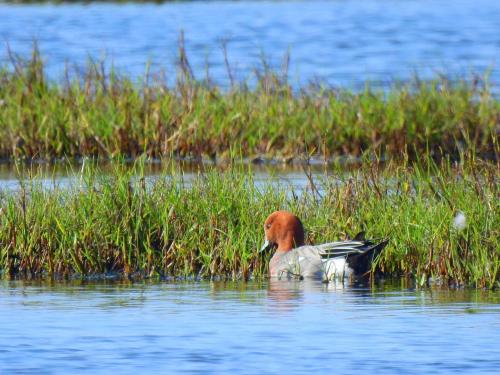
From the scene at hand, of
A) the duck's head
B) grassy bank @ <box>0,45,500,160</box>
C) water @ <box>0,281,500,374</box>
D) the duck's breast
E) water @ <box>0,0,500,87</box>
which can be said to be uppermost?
water @ <box>0,0,500,87</box>

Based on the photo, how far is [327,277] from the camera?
391 inches

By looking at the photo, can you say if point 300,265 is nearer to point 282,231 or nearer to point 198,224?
point 282,231

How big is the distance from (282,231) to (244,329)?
1.93m

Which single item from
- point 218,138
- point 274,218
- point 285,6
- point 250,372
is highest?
point 285,6

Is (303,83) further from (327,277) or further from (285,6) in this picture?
(285,6)

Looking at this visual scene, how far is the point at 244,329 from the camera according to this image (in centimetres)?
818

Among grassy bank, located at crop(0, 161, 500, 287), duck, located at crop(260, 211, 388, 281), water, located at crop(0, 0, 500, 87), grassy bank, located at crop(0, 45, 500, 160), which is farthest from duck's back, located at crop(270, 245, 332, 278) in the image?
water, located at crop(0, 0, 500, 87)

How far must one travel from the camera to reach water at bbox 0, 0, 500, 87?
28453mm

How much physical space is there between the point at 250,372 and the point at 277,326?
100cm

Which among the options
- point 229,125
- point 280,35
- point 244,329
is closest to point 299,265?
point 244,329

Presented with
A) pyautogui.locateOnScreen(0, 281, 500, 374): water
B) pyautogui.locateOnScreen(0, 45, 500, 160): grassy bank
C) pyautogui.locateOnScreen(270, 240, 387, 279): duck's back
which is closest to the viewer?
pyautogui.locateOnScreen(0, 281, 500, 374): water

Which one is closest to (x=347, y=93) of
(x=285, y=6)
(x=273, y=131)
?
(x=273, y=131)

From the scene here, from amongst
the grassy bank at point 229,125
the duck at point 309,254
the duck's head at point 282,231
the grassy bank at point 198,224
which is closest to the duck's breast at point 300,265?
the duck at point 309,254

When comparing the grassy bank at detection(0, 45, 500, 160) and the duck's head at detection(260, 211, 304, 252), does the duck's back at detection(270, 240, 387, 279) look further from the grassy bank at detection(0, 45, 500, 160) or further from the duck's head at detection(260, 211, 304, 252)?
the grassy bank at detection(0, 45, 500, 160)
